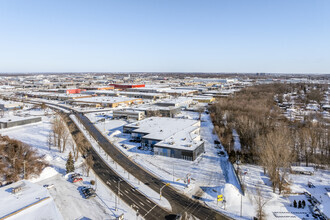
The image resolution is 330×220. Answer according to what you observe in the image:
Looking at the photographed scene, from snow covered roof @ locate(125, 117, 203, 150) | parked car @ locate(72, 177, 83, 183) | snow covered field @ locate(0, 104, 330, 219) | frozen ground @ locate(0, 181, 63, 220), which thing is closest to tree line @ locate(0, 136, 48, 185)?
snow covered field @ locate(0, 104, 330, 219)

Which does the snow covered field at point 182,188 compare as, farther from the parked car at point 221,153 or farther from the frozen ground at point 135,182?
the parked car at point 221,153

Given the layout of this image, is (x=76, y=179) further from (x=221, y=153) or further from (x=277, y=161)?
(x=277, y=161)

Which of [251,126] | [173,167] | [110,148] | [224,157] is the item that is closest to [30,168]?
[110,148]

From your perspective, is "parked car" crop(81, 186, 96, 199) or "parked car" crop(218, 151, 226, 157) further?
"parked car" crop(218, 151, 226, 157)

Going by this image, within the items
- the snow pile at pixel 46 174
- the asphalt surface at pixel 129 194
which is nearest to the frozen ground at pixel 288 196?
the asphalt surface at pixel 129 194

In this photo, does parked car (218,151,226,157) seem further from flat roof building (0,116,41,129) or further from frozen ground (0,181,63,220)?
flat roof building (0,116,41,129)

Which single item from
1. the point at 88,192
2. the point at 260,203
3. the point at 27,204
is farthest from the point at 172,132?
the point at 27,204
